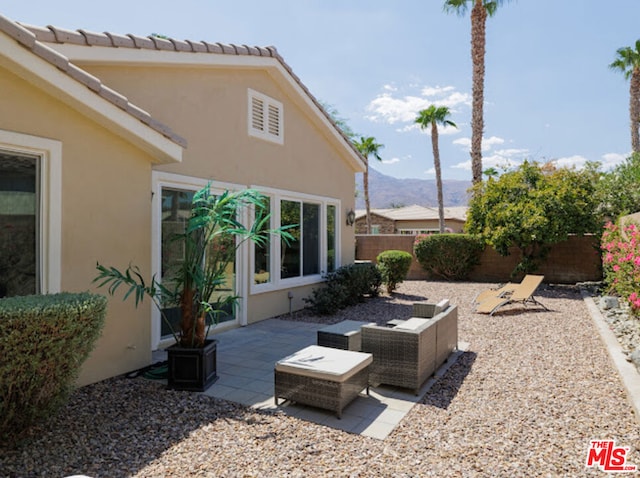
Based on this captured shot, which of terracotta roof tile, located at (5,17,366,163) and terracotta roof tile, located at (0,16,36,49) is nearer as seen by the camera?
terracotta roof tile, located at (0,16,36,49)

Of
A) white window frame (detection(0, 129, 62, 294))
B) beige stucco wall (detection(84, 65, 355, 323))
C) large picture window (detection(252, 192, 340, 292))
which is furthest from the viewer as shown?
large picture window (detection(252, 192, 340, 292))

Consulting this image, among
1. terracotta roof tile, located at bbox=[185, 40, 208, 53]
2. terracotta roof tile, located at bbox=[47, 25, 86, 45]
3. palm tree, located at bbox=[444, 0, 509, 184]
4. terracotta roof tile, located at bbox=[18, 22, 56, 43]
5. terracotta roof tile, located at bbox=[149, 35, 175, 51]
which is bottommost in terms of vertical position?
terracotta roof tile, located at bbox=[18, 22, 56, 43]

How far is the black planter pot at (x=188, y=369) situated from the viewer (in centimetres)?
550

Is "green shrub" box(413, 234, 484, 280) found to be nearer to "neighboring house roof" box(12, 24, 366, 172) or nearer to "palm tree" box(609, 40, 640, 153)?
"neighboring house roof" box(12, 24, 366, 172)

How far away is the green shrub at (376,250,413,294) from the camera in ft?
47.8

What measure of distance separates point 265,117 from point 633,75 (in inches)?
1148

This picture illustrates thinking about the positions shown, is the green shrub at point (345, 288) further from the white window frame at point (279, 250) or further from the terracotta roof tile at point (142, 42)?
the terracotta roof tile at point (142, 42)

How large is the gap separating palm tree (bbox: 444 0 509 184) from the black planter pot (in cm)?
1752

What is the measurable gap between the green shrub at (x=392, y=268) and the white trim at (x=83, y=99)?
953 cm

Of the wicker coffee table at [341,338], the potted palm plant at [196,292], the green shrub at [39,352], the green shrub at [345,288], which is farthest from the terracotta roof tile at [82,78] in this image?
the green shrub at [345,288]

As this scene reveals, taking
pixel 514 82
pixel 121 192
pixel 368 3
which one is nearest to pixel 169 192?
pixel 121 192

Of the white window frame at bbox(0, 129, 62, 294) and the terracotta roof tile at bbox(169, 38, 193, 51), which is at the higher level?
the terracotta roof tile at bbox(169, 38, 193, 51)

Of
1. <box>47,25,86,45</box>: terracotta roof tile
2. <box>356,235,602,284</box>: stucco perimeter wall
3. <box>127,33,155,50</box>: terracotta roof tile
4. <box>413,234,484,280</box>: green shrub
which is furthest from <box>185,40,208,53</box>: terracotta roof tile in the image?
<box>356,235,602,284</box>: stucco perimeter wall

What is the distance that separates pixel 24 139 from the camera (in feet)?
16.0
